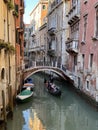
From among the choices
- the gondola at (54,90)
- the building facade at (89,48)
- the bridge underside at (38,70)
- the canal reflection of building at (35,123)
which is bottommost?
the canal reflection of building at (35,123)

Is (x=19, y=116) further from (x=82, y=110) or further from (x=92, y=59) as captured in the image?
(x=92, y=59)

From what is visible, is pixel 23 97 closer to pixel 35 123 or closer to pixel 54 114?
pixel 54 114

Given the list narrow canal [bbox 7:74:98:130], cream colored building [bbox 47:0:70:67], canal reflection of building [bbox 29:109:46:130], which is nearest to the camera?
canal reflection of building [bbox 29:109:46:130]

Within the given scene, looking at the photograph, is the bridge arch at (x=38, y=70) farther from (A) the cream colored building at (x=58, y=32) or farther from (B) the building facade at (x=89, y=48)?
(B) the building facade at (x=89, y=48)

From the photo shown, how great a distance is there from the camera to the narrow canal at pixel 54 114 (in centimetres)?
942

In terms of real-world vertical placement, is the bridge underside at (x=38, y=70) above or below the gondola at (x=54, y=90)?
above

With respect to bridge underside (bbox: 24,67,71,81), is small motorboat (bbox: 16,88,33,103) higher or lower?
lower

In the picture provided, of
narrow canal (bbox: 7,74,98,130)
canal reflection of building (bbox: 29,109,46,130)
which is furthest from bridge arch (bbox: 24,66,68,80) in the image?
canal reflection of building (bbox: 29,109,46,130)

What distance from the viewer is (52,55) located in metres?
24.1

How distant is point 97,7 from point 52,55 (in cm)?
1241

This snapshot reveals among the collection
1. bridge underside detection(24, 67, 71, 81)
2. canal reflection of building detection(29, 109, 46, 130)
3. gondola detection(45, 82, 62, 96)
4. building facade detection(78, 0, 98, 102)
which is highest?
building facade detection(78, 0, 98, 102)

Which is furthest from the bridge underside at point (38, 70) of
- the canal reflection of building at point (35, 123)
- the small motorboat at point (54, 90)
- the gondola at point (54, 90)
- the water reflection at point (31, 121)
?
the canal reflection of building at point (35, 123)

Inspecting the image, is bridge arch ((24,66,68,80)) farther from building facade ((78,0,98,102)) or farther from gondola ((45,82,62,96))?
building facade ((78,0,98,102))

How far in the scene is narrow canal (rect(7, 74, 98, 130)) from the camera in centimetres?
942
